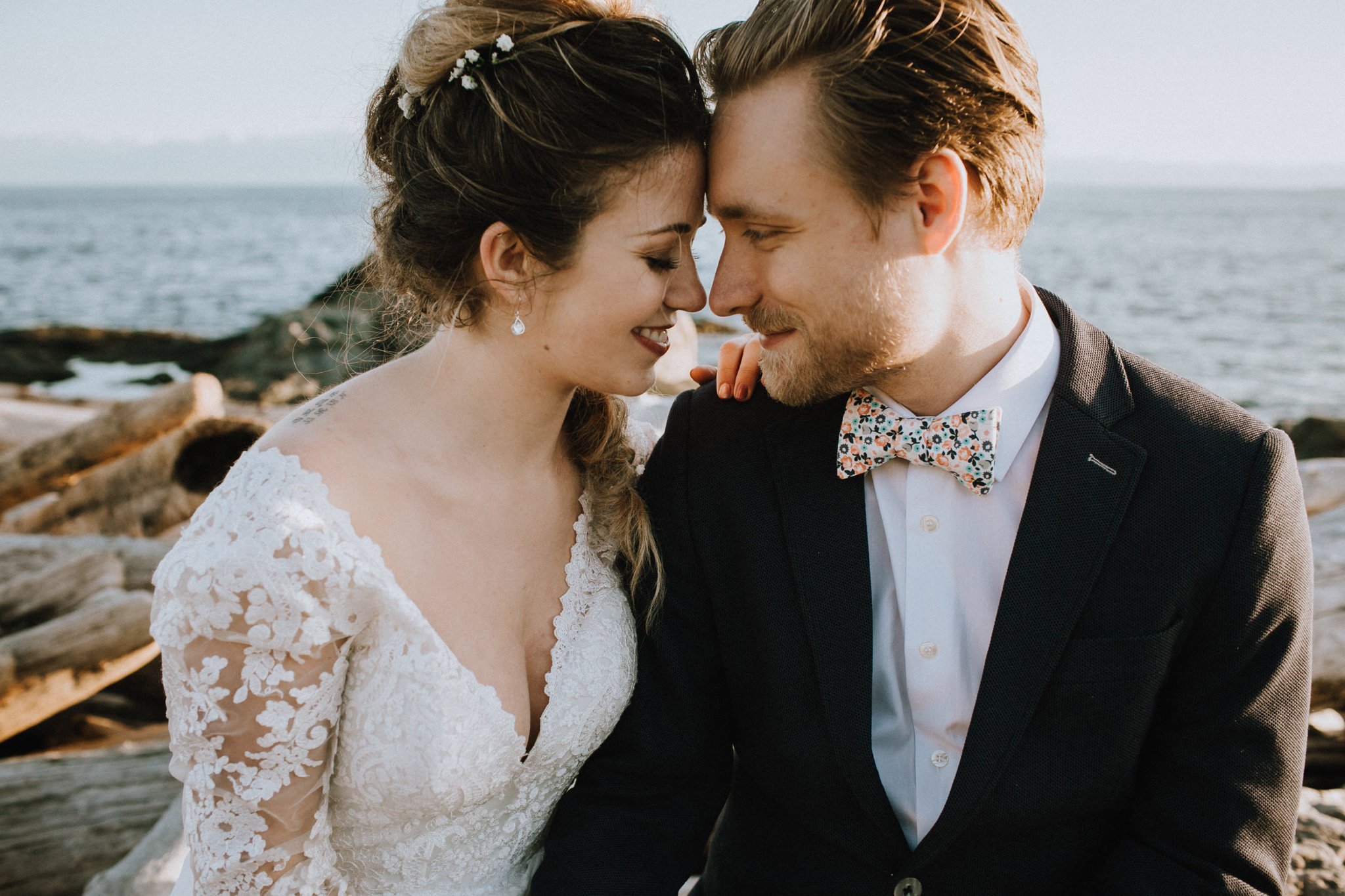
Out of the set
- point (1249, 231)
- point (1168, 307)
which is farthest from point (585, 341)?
point (1249, 231)

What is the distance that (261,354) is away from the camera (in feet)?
52.4

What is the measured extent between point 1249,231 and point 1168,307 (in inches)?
1589

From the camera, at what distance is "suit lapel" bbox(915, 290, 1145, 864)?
1.98 metres

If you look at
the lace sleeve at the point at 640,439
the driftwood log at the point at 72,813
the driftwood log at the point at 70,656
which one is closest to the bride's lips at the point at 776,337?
the lace sleeve at the point at 640,439

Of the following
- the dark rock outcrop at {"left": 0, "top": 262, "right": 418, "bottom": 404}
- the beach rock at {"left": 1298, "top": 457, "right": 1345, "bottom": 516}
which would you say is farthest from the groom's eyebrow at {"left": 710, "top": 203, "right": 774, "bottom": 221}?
the dark rock outcrop at {"left": 0, "top": 262, "right": 418, "bottom": 404}

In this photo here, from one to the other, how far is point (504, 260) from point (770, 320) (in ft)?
2.19

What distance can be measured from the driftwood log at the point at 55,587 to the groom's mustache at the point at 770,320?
370 centimetres

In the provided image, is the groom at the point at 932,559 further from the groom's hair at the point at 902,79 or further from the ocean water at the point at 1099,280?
the ocean water at the point at 1099,280

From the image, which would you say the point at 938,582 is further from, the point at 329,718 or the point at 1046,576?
the point at 329,718

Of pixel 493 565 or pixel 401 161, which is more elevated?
pixel 401 161

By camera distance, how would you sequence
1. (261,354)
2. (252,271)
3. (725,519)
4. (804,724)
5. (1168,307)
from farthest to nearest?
1. (252,271)
2. (1168,307)
3. (261,354)
4. (725,519)
5. (804,724)

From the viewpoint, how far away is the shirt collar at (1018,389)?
222cm

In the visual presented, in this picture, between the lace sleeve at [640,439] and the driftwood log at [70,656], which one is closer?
the lace sleeve at [640,439]

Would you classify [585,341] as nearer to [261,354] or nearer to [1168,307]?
[261,354]
